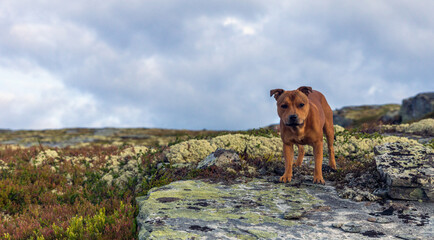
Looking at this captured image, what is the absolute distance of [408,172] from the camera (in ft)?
20.9

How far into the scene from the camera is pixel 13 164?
1269 centimetres

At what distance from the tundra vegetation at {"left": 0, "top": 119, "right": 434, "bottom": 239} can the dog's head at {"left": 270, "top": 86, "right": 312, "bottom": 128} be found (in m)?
2.11

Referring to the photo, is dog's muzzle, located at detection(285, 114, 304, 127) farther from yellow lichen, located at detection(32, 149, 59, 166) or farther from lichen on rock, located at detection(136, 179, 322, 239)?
yellow lichen, located at detection(32, 149, 59, 166)

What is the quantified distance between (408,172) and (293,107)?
2648 mm

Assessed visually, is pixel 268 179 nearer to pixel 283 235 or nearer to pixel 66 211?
pixel 283 235

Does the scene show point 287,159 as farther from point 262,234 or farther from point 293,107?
point 262,234

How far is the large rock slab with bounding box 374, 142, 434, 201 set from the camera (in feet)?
20.0

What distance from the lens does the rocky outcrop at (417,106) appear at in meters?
38.2

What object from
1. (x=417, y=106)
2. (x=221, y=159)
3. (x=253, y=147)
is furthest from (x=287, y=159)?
(x=417, y=106)

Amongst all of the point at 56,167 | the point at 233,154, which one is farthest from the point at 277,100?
the point at 56,167

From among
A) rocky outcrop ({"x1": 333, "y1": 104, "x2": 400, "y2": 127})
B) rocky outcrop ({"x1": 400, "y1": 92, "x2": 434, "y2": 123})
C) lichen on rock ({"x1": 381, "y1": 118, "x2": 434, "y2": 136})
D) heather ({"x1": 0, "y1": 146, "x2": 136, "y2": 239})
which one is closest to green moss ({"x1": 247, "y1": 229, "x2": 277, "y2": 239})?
heather ({"x1": 0, "y1": 146, "x2": 136, "y2": 239})

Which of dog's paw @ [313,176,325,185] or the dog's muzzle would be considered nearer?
the dog's muzzle

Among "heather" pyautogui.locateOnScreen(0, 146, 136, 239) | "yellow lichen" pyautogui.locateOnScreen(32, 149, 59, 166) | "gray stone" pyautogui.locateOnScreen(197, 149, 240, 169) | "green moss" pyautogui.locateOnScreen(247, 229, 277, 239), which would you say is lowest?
"heather" pyautogui.locateOnScreen(0, 146, 136, 239)

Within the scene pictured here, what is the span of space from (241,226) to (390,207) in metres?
2.95
